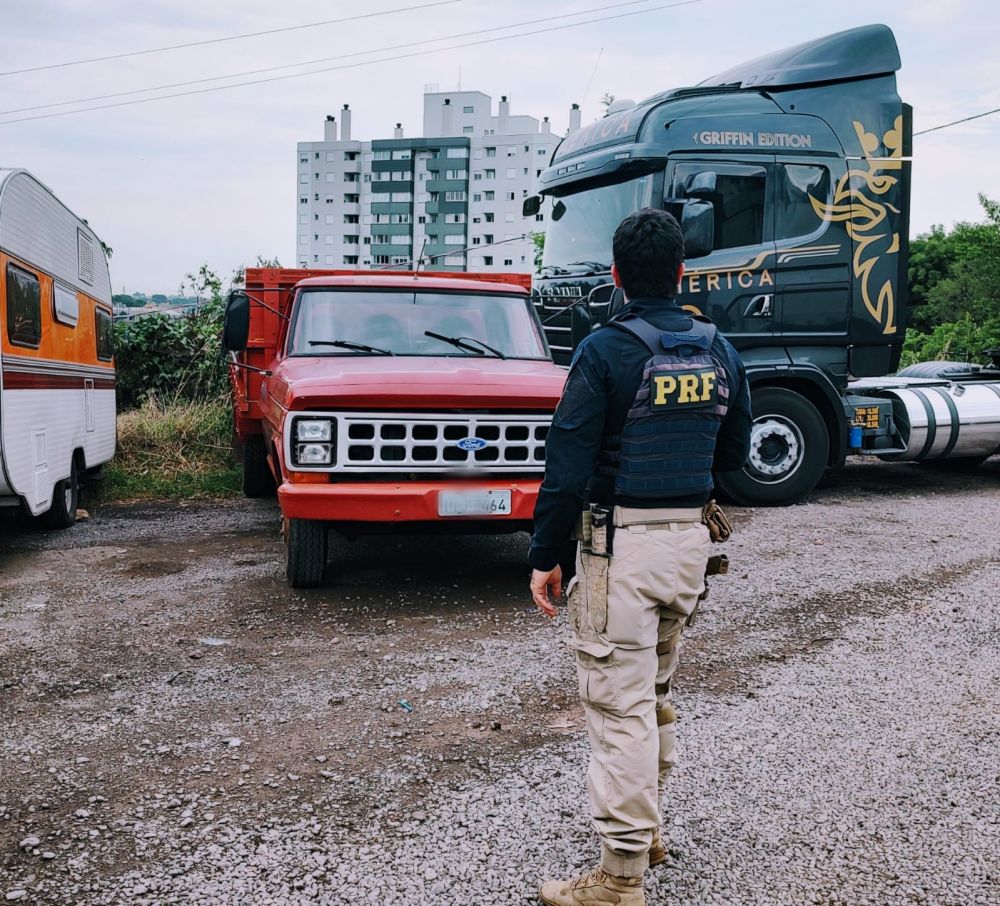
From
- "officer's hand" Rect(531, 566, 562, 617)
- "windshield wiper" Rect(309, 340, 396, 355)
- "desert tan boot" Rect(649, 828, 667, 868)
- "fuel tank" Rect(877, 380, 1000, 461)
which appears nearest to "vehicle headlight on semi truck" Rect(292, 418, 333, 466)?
"windshield wiper" Rect(309, 340, 396, 355)

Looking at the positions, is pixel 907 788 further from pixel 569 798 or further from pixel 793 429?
pixel 793 429

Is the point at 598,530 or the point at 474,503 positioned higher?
the point at 598,530

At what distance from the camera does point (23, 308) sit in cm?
728

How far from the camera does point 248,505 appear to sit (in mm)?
10047

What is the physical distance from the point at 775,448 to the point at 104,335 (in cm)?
696

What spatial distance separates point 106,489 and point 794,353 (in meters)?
7.14

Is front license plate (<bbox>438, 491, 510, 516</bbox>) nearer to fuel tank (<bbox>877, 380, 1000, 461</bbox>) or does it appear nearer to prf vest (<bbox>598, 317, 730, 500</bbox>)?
prf vest (<bbox>598, 317, 730, 500</bbox>)

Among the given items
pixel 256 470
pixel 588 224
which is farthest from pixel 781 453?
pixel 256 470

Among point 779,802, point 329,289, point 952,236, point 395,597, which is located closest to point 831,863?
point 779,802

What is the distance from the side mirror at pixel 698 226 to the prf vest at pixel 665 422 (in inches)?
234

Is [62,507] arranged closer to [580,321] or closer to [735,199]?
[580,321]

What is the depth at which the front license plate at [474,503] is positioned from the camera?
581 cm

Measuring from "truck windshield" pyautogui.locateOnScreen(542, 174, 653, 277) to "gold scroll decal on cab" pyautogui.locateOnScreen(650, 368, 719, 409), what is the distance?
6332 mm

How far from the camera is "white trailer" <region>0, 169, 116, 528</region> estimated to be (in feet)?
22.9
